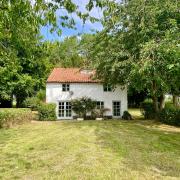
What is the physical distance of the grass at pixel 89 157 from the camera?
1098cm

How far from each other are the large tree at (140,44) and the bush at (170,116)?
2.03 metres

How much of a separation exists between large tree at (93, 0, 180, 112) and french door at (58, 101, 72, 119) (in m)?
7.45

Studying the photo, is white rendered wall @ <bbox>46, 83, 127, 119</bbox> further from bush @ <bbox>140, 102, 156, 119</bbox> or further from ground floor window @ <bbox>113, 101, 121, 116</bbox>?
bush @ <bbox>140, 102, 156, 119</bbox>

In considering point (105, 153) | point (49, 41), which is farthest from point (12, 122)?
point (49, 41)

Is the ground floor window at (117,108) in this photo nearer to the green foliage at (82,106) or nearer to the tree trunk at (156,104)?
the green foliage at (82,106)

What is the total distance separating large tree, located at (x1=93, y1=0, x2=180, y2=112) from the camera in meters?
20.3

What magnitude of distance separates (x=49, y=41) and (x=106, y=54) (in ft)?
67.8

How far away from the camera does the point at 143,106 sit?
36062 millimetres

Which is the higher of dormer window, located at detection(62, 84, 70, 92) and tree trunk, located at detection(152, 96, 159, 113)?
dormer window, located at detection(62, 84, 70, 92)

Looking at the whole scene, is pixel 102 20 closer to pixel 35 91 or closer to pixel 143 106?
pixel 143 106

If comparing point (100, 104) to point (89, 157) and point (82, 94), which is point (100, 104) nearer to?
point (82, 94)

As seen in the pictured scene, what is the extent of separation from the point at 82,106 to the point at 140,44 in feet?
46.4

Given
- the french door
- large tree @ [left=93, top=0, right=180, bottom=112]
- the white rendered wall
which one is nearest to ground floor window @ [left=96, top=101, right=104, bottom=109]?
the white rendered wall

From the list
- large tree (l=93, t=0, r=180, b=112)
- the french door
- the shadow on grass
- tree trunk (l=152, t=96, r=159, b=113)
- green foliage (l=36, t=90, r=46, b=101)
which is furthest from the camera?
green foliage (l=36, t=90, r=46, b=101)
